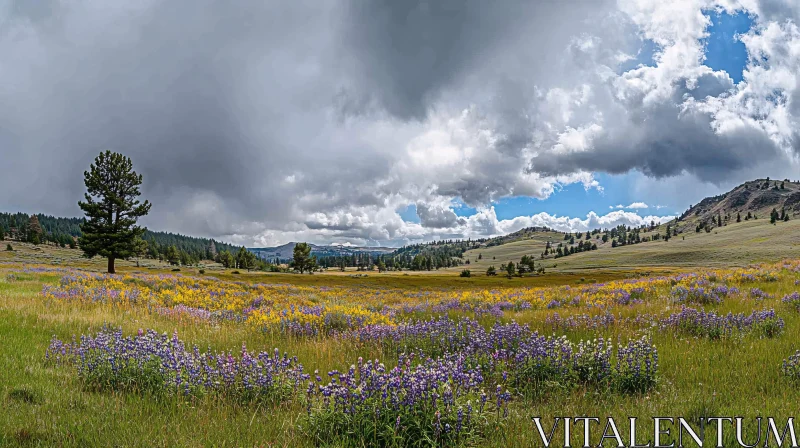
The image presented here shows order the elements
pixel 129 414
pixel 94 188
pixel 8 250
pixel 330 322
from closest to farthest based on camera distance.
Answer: pixel 129 414 → pixel 330 322 → pixel 94 188 → pixel 8 250

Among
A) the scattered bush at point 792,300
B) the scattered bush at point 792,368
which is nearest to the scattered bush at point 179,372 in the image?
the scattered bush at point 792,368

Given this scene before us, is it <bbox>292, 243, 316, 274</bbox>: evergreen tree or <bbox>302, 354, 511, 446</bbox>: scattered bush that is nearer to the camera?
<bbox>302, 354, 511, 446</bbox>: scattered bush

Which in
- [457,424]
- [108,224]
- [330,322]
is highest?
[108,224]

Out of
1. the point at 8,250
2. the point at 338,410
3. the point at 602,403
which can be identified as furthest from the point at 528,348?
the point at 8,250

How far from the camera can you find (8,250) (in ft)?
352

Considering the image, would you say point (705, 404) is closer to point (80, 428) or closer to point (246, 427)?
point (246, 427)

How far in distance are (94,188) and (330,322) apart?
134 feet

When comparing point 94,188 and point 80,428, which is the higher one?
point 94,188

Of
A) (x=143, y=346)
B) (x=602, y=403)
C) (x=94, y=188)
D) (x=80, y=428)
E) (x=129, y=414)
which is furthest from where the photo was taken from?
(x=94, y=188)

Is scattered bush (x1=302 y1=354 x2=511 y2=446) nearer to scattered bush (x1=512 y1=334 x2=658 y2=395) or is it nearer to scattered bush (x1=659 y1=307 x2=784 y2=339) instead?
scattered bush (x1=512 y1=334 x2=658 y2=395)

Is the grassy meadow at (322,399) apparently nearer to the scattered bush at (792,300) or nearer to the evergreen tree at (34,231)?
the scattered bush at (792,300)

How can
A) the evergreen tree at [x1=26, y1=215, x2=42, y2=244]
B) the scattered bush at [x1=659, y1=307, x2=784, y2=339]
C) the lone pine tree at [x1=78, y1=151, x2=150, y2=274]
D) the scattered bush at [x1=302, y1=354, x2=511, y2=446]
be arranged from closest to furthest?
the scattered bush at [x1=302, y1=354, x2=511, y2=446]
the scattered bush at [x1=659, y1=307, x2=784, y2=339]
the lone pine tree at [x1=78, y1=151, x2=150, y2=274]
the evergreen tree at [x1=26, y1=215, x2=42, y2=244]

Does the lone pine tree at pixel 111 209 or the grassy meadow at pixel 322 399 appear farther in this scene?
the lone pine tree at pixel 111 209

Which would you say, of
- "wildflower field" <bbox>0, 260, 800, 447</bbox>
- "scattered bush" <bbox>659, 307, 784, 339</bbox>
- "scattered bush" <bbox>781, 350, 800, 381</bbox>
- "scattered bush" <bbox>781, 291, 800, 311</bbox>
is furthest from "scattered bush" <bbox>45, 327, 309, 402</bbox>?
"scattered bush" <bbox>781, 291, 800, 311</bbox>
